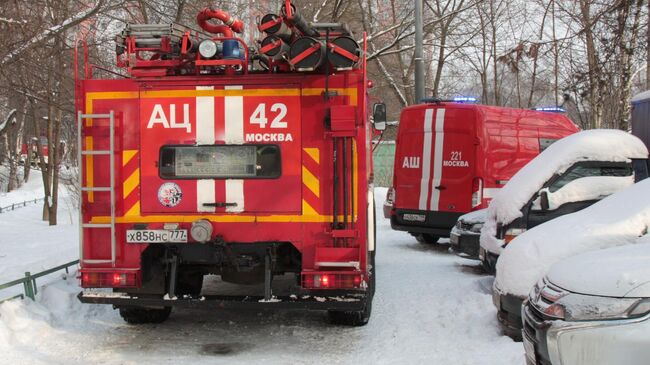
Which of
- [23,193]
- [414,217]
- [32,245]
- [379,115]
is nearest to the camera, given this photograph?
[379,115]

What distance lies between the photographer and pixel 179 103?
557cm

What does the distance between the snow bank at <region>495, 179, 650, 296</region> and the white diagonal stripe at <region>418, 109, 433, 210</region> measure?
5649 millimetres

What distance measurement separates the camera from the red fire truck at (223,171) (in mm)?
5453

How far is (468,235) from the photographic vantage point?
364 inches

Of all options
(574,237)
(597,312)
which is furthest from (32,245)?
(597,312)

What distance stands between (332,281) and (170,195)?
5.38 feet

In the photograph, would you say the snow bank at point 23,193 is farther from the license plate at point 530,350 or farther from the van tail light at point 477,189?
the license plate at point 530,350

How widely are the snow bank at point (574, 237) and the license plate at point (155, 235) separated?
287 cm

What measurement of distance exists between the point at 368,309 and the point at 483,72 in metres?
23.2

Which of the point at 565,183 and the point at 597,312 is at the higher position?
the point at 565,183

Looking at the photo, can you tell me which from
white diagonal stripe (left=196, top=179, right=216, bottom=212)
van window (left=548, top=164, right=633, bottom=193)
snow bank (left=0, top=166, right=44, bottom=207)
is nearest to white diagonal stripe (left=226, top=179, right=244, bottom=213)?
white diagonal stripe (left=196, top=179, right=216, bottom=212)

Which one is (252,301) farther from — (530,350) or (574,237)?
(574,237)

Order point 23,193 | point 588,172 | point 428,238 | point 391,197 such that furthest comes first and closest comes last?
point 23,193 < point 428,238 < point 391,197 < point 588,172

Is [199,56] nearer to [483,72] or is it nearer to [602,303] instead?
[602,303]
